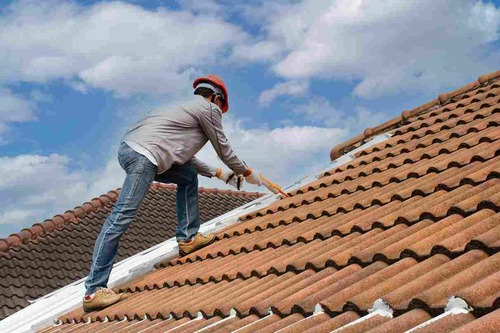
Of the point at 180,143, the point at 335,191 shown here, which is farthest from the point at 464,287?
the point at 180,143

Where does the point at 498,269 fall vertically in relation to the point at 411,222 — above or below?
below

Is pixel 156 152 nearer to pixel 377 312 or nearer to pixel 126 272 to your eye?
pixel 126 272

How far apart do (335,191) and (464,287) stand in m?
2.40

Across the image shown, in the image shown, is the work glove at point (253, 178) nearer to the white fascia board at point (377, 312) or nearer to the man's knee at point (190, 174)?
the man's knee at point (190, 174)

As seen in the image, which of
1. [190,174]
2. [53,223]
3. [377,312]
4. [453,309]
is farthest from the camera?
[53,223]

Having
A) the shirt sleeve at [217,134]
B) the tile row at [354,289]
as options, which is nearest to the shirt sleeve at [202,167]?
the shirt sleeve at [217,134]

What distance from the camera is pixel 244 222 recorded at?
16.5 ft

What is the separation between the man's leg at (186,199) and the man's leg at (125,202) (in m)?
0.44

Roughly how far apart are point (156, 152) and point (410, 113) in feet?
9.22

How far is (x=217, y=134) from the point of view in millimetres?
4492

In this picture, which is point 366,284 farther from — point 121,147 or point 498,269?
point 121,147

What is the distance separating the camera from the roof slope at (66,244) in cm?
1170

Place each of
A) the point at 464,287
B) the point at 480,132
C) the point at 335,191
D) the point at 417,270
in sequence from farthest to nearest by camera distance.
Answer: the point at 335,191
the point at 480,132
the point at 417,270
the point at 464,287

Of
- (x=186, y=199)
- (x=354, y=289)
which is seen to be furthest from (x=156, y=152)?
(x=354, y=289)
